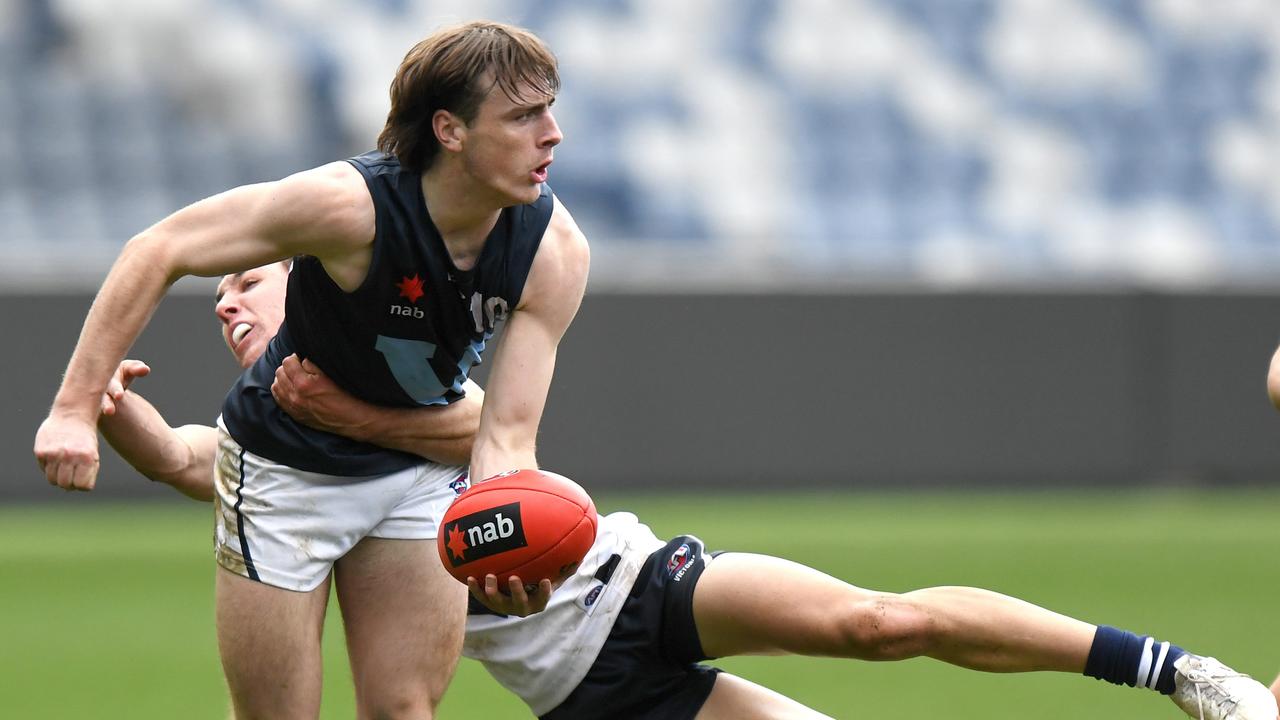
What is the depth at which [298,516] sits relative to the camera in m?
4.84

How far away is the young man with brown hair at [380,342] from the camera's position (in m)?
4.31

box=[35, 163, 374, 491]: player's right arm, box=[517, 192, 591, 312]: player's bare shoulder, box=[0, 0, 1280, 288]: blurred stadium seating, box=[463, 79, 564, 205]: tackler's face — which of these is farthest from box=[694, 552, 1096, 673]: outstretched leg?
box=[0, 0, 1280, 288]: blurred stadium seating

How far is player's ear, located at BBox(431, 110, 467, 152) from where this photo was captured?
176 inches

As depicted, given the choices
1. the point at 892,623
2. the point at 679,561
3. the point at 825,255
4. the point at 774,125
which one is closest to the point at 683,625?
the point at 679,561

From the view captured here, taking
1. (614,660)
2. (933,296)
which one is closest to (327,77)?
(933,296)

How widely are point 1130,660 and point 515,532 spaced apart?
60.1 inches

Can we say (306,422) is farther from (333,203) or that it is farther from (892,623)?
(892,623)

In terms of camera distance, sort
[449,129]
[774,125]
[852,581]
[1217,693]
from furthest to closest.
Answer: [774,125] → [852,581] → [449,129] → [1217,693]

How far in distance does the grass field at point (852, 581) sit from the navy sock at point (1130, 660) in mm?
2571

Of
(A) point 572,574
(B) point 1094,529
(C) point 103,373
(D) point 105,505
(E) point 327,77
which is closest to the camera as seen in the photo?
(C) point 103,373

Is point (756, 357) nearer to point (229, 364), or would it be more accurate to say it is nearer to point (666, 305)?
point (666, 305)

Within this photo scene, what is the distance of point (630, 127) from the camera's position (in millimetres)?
15859

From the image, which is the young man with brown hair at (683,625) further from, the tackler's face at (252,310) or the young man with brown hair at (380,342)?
the young man with brown hair at (380,342)

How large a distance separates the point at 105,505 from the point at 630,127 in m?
5.64
